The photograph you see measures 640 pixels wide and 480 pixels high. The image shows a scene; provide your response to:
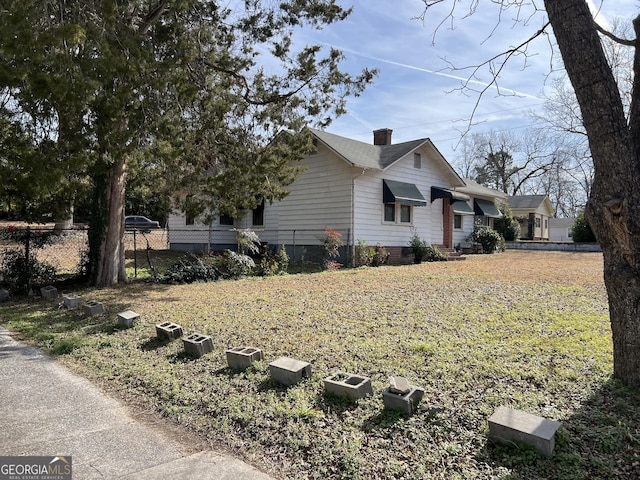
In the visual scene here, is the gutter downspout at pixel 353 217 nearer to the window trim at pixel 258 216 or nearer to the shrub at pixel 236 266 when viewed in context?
the shrub at pixel 236 266

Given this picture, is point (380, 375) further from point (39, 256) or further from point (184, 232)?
point (184, 232)

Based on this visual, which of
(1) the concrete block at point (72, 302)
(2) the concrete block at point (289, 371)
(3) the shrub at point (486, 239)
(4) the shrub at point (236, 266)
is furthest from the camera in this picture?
(3) the shrub at point (486, 239)

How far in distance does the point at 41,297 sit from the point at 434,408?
29.1 ft

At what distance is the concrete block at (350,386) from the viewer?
3.48 meters

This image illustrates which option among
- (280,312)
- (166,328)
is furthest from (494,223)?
(166,328)

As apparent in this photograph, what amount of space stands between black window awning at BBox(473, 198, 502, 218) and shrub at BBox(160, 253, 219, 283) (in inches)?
652

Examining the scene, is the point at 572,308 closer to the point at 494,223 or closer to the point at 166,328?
the point at 166,328

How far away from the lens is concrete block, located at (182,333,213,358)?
15.8 feet

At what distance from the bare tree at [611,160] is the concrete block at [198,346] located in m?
4.00

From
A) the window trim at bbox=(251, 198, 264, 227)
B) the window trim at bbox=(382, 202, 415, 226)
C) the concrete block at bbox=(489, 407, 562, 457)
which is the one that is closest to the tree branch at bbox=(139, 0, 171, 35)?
the concrete block at bbox=(489, 407, 562, 457)

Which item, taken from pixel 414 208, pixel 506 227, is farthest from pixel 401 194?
pixel 506 227

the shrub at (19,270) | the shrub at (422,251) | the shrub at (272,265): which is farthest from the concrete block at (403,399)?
the shrub at (422,251)

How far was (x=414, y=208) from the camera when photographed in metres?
17.6

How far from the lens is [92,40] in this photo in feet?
21.9
